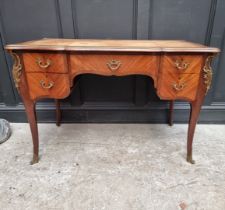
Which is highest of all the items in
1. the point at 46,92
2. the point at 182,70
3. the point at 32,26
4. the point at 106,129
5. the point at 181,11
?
the point at 181,11

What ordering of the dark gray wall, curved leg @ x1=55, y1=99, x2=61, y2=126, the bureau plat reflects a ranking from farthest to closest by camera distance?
curved leg @ x1=55, y1=99, x2=61, y2=126 < the dark gray wall < the bureau plat

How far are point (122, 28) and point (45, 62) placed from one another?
32.4 inches

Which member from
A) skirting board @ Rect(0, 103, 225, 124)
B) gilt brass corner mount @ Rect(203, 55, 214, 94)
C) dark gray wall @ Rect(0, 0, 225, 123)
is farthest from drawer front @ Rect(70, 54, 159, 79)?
skirting board @ Rect(0, 103, 225, 124)

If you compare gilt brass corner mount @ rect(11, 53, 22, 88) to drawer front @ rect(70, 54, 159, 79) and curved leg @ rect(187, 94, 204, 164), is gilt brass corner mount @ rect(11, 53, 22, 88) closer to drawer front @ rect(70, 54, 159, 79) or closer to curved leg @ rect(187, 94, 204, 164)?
drawer front @ rect(70, 54, 159, 79)

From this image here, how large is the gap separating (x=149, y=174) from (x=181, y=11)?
1359mm

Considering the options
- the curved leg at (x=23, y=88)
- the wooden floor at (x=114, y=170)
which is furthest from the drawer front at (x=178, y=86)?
the curved leg at (x=23, y=88)

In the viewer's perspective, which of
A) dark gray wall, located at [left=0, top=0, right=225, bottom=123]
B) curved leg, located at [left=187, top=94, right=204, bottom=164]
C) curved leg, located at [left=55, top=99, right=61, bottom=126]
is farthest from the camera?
curved leg, located at [left=55, top=99, right=61, bottom=126]

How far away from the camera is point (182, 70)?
3.84ft

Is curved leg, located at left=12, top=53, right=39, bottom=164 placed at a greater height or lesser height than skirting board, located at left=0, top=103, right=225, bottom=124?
greater

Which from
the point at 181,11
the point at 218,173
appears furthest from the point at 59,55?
the point at 218,173

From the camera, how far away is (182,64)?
1.16m

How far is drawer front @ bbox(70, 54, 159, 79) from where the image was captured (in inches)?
46.0

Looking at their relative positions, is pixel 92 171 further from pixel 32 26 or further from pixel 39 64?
pixel 32 26

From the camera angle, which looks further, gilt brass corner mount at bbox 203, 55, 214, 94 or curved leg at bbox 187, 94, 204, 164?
curved leg at bbox 187, 94, 204, 164
